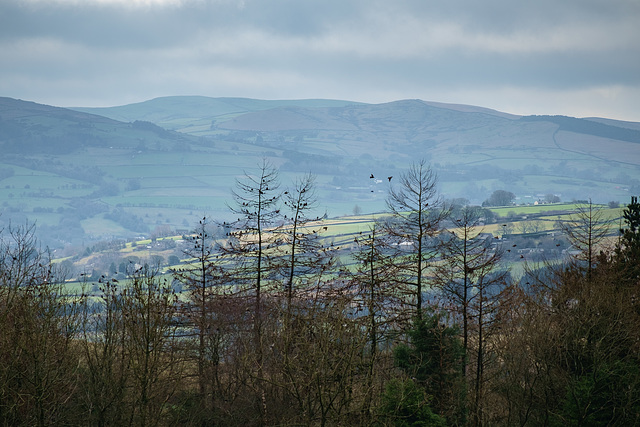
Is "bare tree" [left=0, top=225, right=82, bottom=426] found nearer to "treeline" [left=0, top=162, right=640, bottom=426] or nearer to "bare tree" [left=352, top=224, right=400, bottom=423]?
"treeline" [left=0, top=162, right=640, bottom=426]

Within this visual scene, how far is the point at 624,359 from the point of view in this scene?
105 feet

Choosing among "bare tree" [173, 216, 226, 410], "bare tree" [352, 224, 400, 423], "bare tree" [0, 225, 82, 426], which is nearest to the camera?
"bare tree" [0, 225, 82, 426]

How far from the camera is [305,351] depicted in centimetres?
2197

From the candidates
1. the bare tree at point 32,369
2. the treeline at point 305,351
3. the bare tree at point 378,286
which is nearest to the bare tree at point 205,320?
the treeline at point 305,351

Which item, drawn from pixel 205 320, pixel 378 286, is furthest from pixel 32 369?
pixel 378 286

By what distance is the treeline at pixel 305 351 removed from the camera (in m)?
23.4

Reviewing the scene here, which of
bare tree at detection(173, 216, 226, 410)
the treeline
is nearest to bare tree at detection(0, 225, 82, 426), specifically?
the treeline

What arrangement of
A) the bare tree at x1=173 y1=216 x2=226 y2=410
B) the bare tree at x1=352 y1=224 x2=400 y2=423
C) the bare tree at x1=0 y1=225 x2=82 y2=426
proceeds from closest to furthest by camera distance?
the bare tree at x1=0 y1=225 x2=82 y2=426 < the bare tree at x1=352 y1=224 x2=400 y2=423 < the bare tree at x1=173 y1=216 x2=226 y2=410

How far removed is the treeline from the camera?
2339 centimetres

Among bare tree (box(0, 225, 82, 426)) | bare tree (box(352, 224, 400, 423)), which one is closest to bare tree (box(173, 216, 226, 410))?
bare tree (box(352, 224, 400, 423))

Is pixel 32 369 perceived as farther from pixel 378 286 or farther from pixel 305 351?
pixel 378 286

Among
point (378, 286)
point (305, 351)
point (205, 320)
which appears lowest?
point (205, 320)

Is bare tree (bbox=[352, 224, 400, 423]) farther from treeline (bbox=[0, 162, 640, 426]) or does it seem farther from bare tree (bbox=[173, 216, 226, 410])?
bare tree (bbox=[173, 216, 226, 410])

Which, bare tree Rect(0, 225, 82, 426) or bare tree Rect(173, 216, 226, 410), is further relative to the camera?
bare tree Rect(173, 216, 226, 410)
